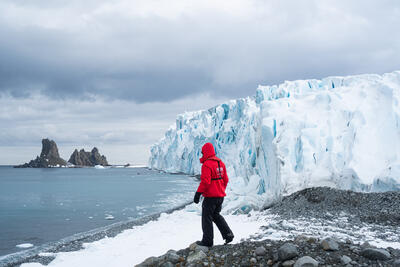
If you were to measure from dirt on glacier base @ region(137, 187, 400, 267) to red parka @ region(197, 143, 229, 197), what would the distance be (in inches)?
32.6

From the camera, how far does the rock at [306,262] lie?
12.9 feet

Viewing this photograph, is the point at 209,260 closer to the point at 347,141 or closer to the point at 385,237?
the point at 385,237

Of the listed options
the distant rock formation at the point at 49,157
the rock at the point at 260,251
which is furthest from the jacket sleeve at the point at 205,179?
the distant rock formation at the point at 49,157

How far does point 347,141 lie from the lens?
43.1 feet

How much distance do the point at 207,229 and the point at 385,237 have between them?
4.37 m

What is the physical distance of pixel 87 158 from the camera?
15512 centimetres

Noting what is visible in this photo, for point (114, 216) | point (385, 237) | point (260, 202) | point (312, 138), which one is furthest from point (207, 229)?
point (114, 216)

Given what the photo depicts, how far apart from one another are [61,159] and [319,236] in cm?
14632

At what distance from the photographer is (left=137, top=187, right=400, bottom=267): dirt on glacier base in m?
4.22

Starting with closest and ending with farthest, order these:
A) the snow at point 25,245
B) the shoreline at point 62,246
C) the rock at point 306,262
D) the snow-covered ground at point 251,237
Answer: the rock at point 306,262 → the snow-covered ground at point 251,237 → the shoreline at point 62,246 → the snow at point 25,245

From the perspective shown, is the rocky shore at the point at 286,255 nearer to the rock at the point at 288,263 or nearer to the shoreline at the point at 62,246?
the rock at the point at 288,263

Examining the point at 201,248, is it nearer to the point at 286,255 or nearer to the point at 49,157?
the point at 286,255

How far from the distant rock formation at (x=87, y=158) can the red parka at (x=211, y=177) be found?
6090 inches

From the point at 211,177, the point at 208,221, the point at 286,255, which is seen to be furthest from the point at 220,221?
the point at 286,255
